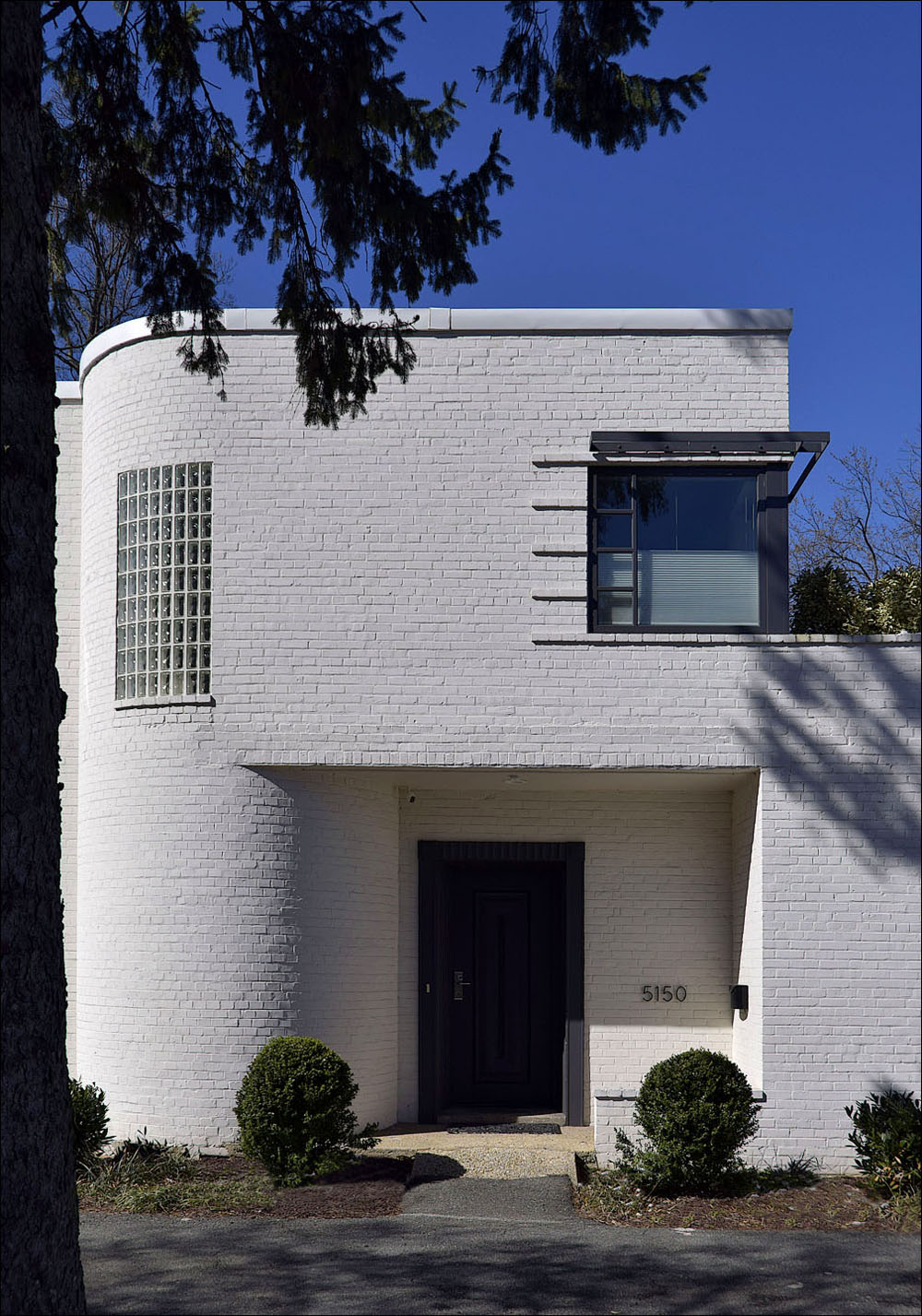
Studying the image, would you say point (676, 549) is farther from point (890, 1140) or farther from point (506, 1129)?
point (506, 1129)

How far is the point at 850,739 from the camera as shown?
10438 millimetres

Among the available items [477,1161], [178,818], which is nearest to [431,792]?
[178,818]

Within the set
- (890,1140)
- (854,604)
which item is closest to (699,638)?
(854,604)

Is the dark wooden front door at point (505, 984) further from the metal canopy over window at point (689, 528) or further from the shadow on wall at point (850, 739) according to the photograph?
the metal canopy over window at point (689, 528)

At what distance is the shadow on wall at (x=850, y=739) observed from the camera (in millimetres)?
10336

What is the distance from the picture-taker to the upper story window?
10859 mm

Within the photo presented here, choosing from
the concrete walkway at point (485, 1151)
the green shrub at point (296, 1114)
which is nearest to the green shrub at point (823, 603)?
the concrete walkway at point (485, 1151)

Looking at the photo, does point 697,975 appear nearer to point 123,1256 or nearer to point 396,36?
point 123,1256

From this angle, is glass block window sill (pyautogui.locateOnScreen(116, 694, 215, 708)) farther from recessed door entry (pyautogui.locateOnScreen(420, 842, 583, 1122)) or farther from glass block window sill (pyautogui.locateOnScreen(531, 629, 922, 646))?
glass block window sill (pyautogui.locateOnScreen(531, 629, 922, 646))

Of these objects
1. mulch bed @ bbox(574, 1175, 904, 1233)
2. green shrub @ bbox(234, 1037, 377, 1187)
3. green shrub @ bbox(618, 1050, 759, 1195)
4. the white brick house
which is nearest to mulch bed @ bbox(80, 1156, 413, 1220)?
green shrub @ bbox(234, 1037, 377, 1187)

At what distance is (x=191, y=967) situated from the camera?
10648 millimetres

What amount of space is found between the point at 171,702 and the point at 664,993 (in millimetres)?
4957

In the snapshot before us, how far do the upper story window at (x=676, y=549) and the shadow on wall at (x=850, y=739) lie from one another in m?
0.70

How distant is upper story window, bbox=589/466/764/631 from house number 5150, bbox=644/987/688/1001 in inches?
129
